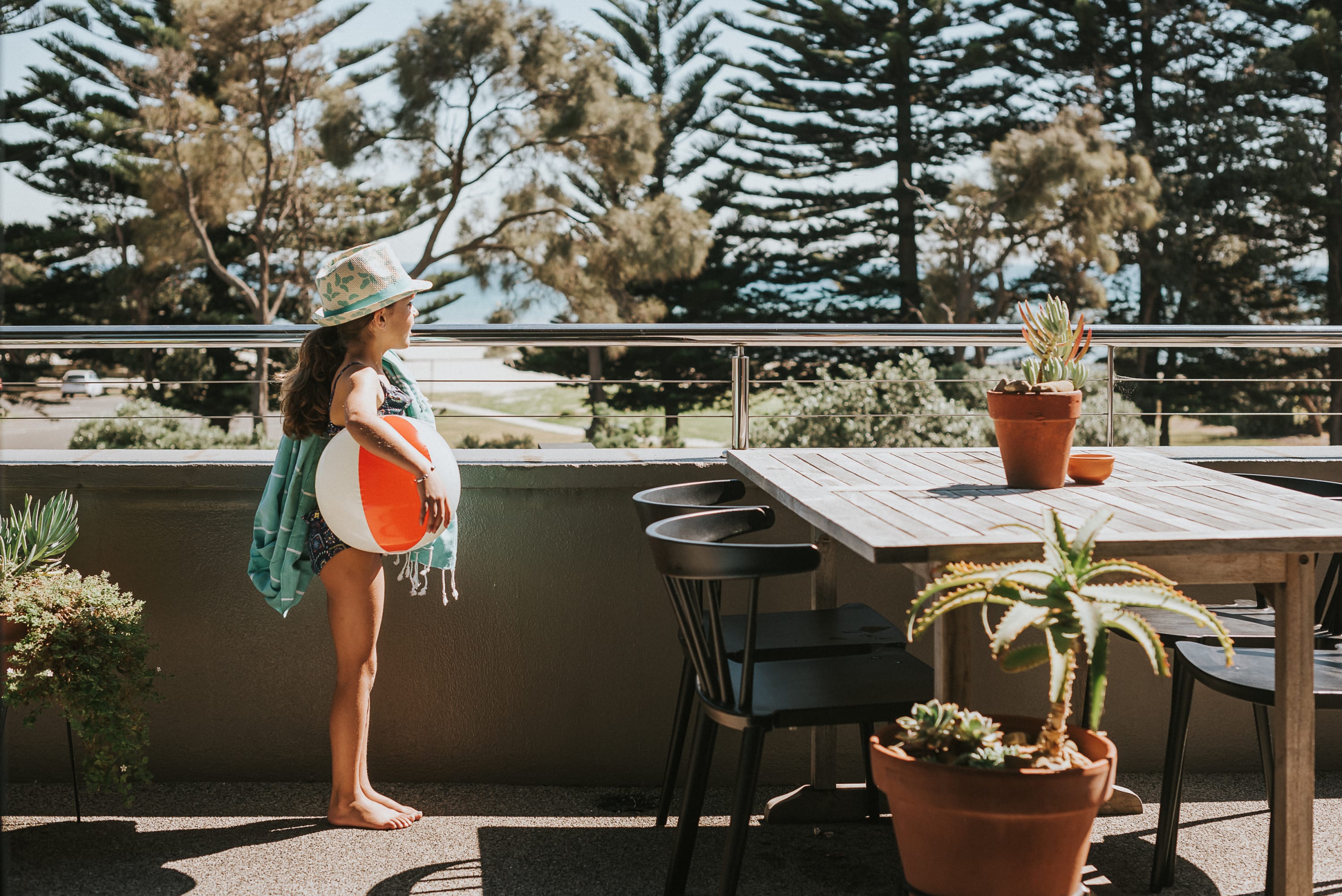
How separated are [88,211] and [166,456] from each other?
20.4 metres

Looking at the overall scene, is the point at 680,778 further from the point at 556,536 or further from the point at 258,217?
the point at 258,217

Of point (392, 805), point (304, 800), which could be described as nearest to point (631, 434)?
point (304, 800)

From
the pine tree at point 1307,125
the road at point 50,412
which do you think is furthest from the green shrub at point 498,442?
the pine tree at point 1307,125

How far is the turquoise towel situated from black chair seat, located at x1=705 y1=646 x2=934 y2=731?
2.77 feet

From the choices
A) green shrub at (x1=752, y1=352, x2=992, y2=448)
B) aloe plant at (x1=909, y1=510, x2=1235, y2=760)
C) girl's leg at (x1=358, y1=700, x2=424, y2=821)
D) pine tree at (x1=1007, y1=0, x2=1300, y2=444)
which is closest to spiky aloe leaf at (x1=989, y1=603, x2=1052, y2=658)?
aloe plant at (x1=909, y1=510, x2=1235, y2=760)

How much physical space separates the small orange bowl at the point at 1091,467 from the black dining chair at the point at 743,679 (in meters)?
0.47

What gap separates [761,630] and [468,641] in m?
0.86

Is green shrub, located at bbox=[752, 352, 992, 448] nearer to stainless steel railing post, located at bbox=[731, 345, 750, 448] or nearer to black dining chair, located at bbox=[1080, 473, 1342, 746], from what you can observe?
stainless steel railing post, located at bbox=[731, 345, 750, 448]

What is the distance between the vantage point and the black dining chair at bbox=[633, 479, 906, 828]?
218 cm

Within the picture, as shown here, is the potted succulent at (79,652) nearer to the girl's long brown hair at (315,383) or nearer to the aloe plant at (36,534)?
the aloe plant at (36,534)

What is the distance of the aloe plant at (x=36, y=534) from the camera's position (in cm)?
250

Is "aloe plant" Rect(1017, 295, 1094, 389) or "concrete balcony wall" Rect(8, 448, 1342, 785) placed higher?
A: "aloe plant" Rect(1017, 295, 1094, 389)

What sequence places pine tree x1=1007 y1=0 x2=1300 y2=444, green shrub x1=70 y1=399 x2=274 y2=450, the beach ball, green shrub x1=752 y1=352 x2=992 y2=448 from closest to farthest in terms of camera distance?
the beach ball → green shrub x1=752 y1=352 x2=992 y2=448 → green shrub x1=70 y1=399 x2=274 y2=450 → pine tree x1=1007 y1=0 x2=1300 y2=444

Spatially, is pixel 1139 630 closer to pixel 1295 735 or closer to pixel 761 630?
pixel 1295 735
